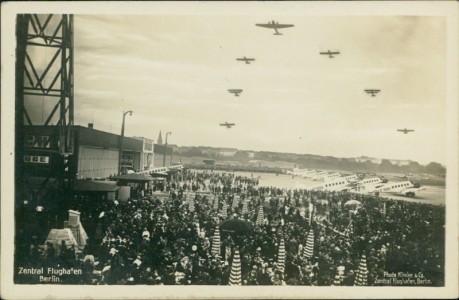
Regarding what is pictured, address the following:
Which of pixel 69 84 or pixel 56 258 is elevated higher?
pixel 69 84

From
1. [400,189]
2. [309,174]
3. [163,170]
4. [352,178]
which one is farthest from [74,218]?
[400,189]

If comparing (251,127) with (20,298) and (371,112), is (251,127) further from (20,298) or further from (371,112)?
(20,298)

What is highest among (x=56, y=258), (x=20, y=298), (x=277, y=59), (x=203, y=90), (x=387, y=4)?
(x=387, y=4)

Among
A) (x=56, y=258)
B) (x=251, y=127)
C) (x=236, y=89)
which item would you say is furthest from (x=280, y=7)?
(x=56, y=258)

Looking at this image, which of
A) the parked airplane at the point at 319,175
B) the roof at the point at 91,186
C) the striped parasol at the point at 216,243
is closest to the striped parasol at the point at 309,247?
the parked airplane at the point at 319,175

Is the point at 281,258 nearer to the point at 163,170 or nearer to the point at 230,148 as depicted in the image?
the point at 230,148

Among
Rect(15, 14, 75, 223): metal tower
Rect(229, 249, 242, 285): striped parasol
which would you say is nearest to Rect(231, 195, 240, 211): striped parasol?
Rect(229, 249, 242, 285): striped parasol
